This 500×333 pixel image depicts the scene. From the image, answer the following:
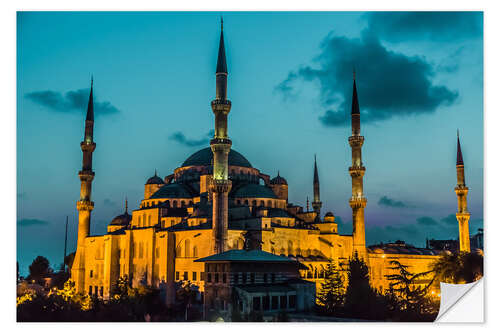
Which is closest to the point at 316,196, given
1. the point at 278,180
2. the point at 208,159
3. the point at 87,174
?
the point at 278,180

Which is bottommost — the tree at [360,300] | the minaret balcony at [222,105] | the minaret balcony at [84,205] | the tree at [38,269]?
the tree at [38,269]

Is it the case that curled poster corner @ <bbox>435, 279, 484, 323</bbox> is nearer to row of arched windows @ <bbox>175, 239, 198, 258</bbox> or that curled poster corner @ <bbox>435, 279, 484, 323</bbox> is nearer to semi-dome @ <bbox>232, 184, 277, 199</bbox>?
row of arched windows @ <bbox>175, 239, 198, 258</bbox>

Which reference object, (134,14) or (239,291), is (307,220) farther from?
(134,14)

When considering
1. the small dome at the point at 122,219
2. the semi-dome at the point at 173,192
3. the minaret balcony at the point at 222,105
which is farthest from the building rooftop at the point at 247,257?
the small dome at the point at 122,219

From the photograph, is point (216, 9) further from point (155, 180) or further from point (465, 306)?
point (155, 180)

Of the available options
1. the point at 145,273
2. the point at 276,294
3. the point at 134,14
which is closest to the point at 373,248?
the point at 145,273

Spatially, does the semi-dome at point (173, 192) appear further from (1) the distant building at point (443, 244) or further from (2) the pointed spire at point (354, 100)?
(1) the distant building at point (443, 244)

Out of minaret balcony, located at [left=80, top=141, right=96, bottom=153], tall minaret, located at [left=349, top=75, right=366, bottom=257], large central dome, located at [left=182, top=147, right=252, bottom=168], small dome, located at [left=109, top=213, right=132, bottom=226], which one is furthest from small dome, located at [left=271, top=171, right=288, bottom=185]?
minaret balcony, located at [left=80, top=141, right=96, bottom=153]
